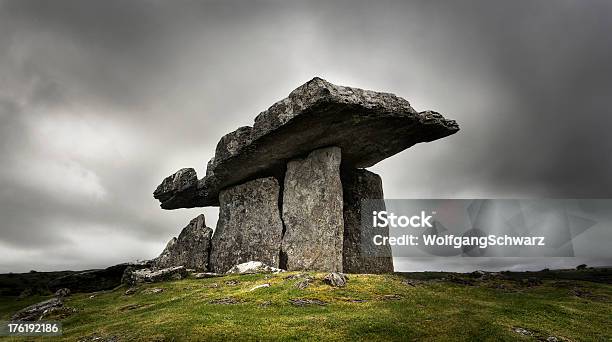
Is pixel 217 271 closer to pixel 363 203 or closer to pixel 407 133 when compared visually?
pixel 363 203

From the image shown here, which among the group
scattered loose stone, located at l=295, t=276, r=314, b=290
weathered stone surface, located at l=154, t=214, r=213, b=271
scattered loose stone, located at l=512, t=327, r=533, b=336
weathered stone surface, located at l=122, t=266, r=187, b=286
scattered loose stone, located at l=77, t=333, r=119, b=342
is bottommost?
scattered loose stone, located at l=512, t=327, r=533, b=336

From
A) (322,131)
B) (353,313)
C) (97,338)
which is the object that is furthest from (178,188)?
(353,313)

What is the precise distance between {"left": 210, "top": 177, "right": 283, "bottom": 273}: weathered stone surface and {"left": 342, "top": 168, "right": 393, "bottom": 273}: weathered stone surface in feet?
13.5

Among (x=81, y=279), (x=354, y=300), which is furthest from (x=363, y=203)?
(x=81, y=279)

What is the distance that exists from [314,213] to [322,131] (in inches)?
173

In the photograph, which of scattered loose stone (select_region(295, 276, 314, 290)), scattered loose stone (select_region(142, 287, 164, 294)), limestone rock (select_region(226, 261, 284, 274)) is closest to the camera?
scattered loose stone (select_region(295, 276, 314, 290))

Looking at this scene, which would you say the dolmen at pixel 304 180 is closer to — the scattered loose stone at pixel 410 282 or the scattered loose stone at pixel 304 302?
the scattered loose stone at pixel 410 282

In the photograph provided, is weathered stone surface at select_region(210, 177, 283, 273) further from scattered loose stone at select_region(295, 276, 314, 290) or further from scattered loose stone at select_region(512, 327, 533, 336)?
scattered loose stone at select_region(512, 327, 533, 336)

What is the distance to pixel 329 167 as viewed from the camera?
23875 millimetres

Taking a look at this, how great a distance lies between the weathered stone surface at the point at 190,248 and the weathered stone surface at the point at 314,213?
255 inches

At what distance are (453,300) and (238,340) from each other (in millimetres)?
8762

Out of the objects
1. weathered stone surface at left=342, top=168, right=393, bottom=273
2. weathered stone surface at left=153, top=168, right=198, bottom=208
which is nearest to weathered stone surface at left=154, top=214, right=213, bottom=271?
weathered stone surface at left=153, top=168, right=198, bottom=208

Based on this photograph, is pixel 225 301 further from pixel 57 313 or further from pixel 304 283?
pixel 57 313

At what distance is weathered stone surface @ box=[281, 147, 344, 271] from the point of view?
74.3ft
